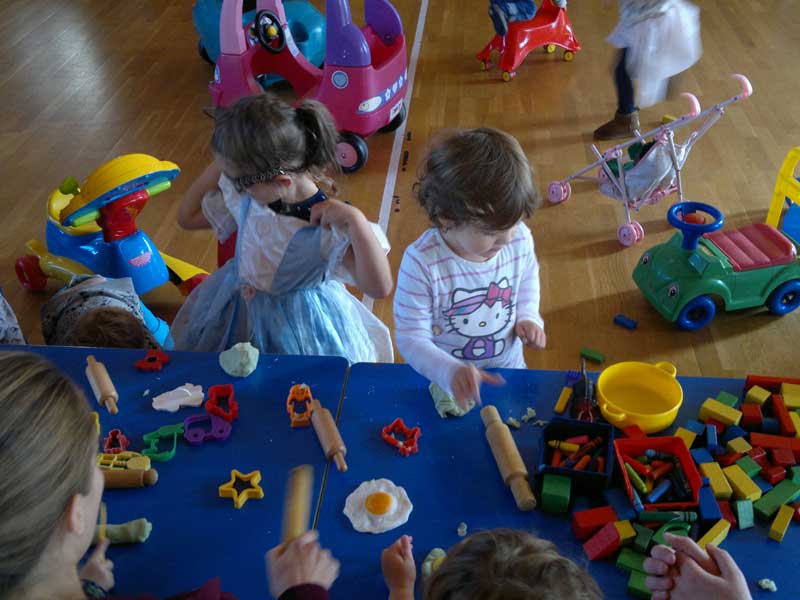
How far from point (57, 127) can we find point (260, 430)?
10.5 feet

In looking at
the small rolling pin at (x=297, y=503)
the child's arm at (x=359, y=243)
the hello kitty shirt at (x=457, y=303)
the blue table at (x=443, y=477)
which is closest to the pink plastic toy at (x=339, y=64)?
the child's arm at (x=359, y=243)

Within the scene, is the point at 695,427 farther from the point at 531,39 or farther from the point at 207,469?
the point at 531,39

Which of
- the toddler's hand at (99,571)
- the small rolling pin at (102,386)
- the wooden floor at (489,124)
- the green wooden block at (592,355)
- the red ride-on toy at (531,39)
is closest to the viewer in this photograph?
the toddler's hand at (99,571)

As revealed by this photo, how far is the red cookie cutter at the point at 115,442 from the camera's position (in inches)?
52.1

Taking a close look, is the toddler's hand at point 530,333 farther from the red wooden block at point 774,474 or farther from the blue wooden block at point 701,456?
the red wooden block at point 774,474

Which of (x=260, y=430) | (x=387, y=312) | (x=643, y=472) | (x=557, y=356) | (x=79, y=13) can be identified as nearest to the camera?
(x=643, y=472)

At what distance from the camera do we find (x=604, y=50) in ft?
14.5

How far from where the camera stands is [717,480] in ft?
3.91

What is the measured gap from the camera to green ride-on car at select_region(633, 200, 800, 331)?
7.91 feet

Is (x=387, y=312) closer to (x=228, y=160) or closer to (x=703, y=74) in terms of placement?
(x=228, y=160)

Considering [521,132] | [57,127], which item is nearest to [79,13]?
[57,127]

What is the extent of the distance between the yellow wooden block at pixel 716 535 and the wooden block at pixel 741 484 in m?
0.07

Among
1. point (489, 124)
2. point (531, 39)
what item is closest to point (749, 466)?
point (489, 124)

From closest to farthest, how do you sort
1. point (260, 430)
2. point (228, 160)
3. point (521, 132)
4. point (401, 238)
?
point (260, 430) < point (228, 160) < point (401, 238) < point (521, 132)
